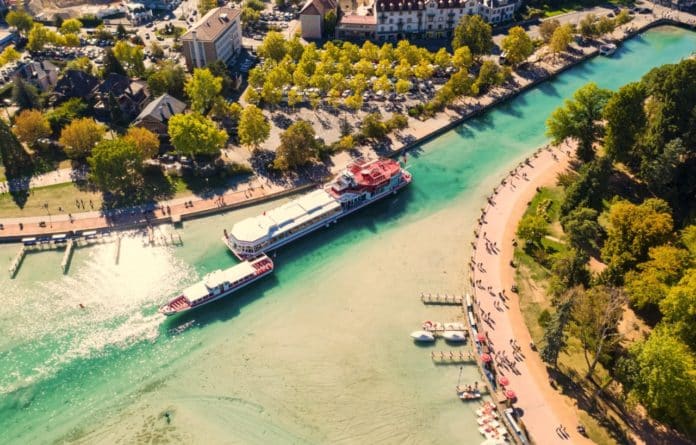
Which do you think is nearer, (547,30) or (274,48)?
(274,48)

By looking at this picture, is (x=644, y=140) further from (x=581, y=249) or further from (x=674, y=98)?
(x=581, y=249)

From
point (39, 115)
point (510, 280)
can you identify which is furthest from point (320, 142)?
point (39, 115)

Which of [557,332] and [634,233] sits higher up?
[634,233]

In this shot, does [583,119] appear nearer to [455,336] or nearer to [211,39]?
[455,336]

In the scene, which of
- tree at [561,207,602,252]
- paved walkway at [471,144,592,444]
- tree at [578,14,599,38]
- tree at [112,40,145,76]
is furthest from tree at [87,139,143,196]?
tree at [578,14,599,38]

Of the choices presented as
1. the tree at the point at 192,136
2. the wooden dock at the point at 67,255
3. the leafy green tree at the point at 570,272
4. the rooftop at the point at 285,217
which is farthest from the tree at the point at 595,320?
the wooden dock at the point at 67,255

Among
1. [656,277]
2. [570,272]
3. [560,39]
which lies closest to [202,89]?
[570,272]
